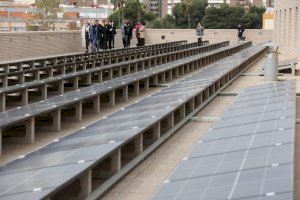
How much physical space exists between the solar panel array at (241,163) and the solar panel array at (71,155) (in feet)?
2.82

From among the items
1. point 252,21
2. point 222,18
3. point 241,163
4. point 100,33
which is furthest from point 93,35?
point 252,21

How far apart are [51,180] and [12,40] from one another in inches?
1019

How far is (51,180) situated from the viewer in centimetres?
589

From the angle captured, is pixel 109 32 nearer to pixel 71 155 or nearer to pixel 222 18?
pixel 71 155

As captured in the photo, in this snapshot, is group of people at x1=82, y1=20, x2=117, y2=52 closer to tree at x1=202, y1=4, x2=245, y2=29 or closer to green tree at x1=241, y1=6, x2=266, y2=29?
tree at x1=202, y1=4, x2=245, y2=29

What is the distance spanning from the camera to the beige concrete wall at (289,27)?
32.5 m

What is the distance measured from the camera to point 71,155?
7070 millimetres

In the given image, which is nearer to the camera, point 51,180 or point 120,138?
point 51,180

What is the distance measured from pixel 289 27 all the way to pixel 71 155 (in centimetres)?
3203

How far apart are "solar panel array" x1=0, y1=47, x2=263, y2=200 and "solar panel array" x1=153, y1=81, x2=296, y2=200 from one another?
2.82 ft

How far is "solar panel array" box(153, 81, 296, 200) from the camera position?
5.26 m

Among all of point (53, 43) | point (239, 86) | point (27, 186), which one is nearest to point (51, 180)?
point (27, 186)

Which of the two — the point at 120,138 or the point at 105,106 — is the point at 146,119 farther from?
the point at 105,106

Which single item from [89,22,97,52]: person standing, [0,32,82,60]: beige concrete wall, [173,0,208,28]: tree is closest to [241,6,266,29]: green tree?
[173,0,208,28]: tree
